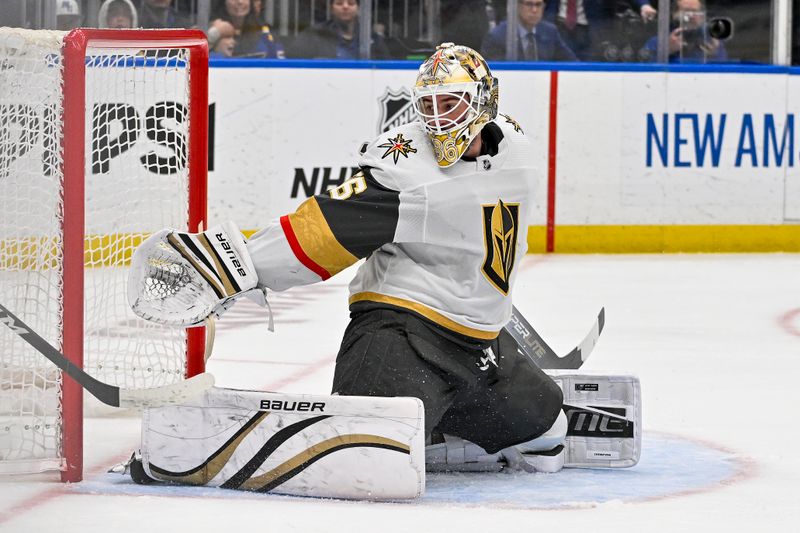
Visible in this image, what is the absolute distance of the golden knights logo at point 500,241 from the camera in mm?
2811

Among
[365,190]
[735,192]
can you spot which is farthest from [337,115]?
[365,190]

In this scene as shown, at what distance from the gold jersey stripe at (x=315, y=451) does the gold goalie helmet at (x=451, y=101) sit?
1.70ft

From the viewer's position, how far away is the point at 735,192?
7.40 metres

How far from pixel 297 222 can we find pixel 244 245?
10cm

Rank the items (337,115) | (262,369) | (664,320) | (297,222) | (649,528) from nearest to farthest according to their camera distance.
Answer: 1. (649,528)
2. (297,222)
3. (262,369)
4. (664,320)
5. (337,115)

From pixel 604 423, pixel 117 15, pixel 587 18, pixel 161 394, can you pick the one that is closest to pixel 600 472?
pixel 604 423

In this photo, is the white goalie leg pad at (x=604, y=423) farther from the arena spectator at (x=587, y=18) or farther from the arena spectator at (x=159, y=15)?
the arena spectator at (x=587, y=18)

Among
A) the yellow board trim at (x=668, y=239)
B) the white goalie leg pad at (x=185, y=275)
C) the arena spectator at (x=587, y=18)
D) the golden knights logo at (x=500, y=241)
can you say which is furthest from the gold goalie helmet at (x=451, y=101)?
the arena spectator at (x=587, y=18)

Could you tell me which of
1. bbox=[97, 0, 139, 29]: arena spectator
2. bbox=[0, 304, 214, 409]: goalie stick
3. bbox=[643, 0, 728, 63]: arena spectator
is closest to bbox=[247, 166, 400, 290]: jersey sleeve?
bbox=[0, 304, 214, 409]: goalie stick

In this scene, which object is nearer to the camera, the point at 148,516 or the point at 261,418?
the point at 148,516

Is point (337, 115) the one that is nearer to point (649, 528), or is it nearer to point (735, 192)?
point (735, 192)

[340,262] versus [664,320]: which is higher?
[340,262]

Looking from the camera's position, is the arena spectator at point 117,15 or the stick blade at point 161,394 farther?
the arena spectator at point 117,15

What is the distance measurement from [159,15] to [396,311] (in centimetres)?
455
